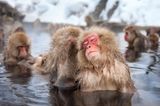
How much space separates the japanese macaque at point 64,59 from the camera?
18.3ft

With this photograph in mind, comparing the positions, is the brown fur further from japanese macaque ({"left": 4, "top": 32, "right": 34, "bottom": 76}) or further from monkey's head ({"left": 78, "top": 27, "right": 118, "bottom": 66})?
monkey's head ({"left": 78, "top": 27, "right": 118, "bottom": 66})

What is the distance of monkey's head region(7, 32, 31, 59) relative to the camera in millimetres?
7466

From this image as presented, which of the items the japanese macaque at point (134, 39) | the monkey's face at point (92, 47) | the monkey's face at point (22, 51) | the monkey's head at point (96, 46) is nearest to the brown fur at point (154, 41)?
the japanese macaque at point (134, 39)

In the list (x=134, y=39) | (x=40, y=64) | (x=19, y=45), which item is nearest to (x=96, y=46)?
(x=40, y=64)

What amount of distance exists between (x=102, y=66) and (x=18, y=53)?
279 cm

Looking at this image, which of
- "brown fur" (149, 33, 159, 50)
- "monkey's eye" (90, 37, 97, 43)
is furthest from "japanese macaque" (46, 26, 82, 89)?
"brown fur" (149, 33, 159, 50)

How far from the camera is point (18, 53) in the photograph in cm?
769

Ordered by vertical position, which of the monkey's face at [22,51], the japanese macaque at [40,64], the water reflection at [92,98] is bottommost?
the water reflection at [92,98]

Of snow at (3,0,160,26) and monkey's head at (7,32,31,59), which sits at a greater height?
→ snow at (3,0,160,26)

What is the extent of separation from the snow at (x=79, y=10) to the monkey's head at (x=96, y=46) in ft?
47.0

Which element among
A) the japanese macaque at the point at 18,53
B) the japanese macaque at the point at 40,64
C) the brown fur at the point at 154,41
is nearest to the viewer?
the japanese macaque at the point at 40,64

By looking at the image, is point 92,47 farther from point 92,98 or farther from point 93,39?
point 92,98

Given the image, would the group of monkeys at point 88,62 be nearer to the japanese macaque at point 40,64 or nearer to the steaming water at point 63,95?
the steaming water at point 63,95

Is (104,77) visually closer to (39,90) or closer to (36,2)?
(39,90)
